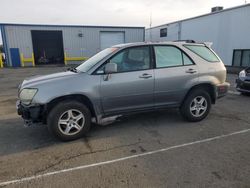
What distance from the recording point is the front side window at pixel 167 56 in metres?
4.38

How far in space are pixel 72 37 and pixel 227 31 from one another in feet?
54.1

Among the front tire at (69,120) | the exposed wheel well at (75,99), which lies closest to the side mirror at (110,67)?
the exposed wheel well at (75,99)

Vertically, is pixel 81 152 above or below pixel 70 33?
below

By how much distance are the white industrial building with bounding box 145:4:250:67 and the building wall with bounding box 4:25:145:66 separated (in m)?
7.71

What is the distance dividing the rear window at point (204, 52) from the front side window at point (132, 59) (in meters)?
1.14

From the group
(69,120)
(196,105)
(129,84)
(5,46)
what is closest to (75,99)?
(69,120)

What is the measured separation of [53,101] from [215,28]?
16.9 metres

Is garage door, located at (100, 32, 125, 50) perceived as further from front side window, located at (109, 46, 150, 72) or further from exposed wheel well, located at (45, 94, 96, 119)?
exposed wheel well, located at (45, 94, 96, 119)

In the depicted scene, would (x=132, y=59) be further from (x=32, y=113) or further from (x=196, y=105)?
(x=32, y=113)

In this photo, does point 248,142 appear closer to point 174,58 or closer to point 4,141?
point 174,58

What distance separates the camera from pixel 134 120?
16.5 ft

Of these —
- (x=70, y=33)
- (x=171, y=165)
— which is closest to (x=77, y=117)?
(x=171, y=165)

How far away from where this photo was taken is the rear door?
14.3 ft

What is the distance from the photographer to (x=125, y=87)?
4070mm
